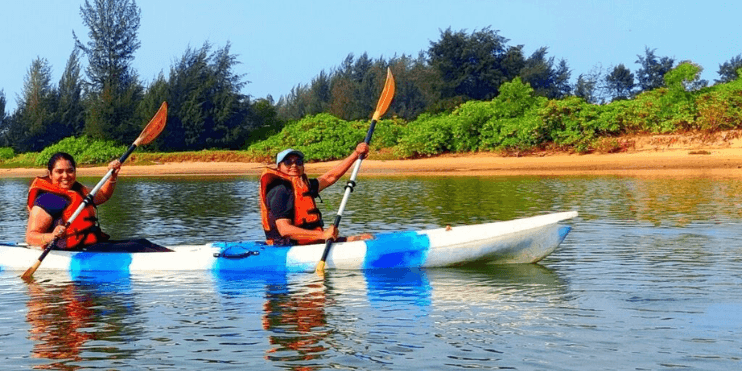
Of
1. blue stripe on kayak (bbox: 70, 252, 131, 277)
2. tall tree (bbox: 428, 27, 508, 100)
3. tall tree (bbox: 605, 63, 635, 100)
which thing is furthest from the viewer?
tall tree (bbox: 605, 63, 635, 100)

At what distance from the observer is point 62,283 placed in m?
9.70

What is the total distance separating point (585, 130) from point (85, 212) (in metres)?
21.4

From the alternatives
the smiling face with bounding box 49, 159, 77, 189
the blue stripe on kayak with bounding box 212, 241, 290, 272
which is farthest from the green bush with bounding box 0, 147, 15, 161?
the blue stripe on kayak with bounding box 212, 241, 290, 272

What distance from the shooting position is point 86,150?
41.0 metres

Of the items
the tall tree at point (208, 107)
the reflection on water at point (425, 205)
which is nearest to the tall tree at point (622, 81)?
the tall tree at point (208, 107)

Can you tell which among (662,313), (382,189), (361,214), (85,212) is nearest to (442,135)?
(382,189)

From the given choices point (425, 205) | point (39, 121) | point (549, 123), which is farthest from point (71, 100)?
point (425, 205)

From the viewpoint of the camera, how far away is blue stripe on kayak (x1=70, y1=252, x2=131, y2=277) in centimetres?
997

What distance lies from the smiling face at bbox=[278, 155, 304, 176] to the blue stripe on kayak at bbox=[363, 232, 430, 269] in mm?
965

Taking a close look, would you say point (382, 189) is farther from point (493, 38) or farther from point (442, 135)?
point (493, 38)

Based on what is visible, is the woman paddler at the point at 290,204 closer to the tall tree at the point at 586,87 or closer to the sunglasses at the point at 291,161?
the sunglasses at the point at 291,161

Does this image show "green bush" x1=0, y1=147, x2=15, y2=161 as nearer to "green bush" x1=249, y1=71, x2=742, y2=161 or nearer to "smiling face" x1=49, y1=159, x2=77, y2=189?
"green bush" x1=249, y1=71, x2=742, y2=161

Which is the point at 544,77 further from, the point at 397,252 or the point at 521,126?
the point at 397,252

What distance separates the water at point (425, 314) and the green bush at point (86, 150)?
27.3 m
